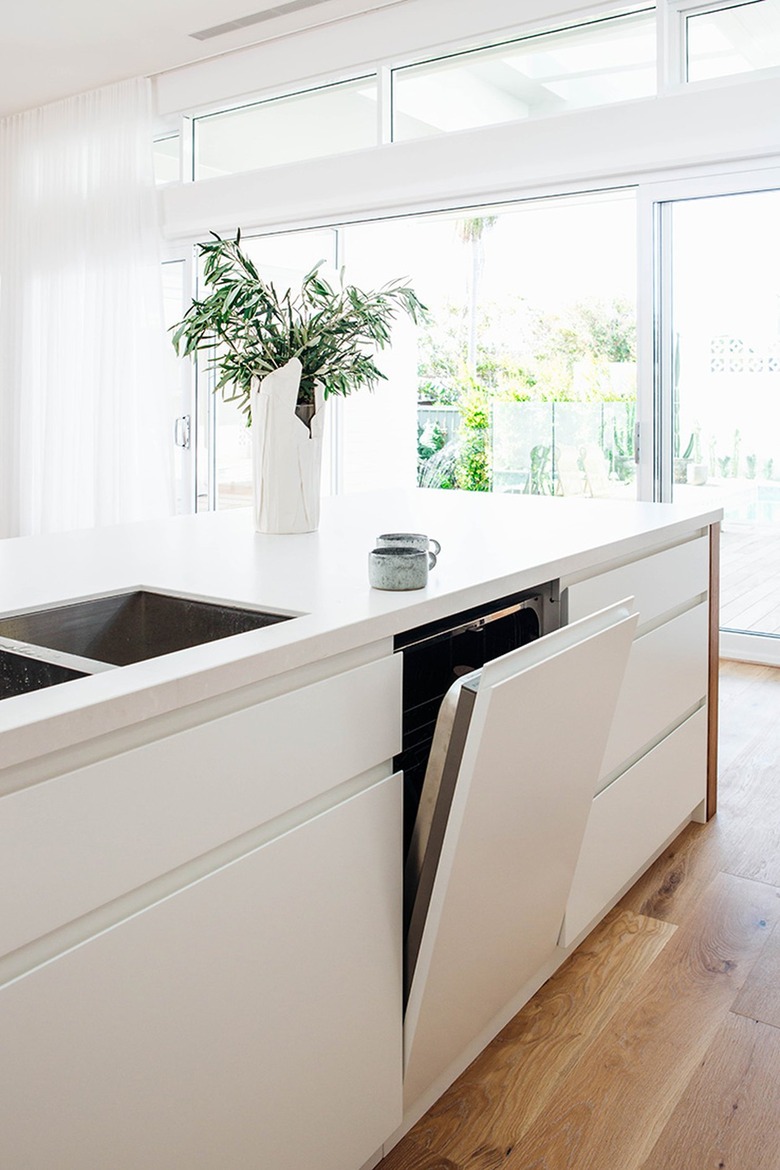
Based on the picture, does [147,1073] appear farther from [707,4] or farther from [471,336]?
[471,336]

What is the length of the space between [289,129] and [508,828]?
489 cm

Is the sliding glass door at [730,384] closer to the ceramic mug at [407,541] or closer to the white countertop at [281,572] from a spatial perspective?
the white countertop at [281,572]

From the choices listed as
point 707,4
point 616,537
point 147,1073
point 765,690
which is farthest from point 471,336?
point 147,1073

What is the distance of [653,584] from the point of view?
217 cm

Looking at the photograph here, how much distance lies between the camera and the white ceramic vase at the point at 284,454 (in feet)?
6.68

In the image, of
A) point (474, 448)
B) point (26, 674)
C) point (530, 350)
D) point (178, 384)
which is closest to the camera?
point (26, 674)

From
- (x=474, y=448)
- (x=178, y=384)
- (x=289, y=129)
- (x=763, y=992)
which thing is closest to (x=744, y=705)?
(x=763, y=992)

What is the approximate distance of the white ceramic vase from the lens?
80.2 inches

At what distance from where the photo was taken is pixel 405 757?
149cm

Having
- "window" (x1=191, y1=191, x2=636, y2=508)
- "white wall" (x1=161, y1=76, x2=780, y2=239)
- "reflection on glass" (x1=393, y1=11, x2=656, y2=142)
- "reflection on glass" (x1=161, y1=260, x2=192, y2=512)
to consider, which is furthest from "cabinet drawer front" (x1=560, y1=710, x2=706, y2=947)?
"reflection on glass" (x1=161, y1=260, x2=192, y2=512)

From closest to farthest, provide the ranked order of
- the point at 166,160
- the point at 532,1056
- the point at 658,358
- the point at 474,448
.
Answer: the point at 532,1056
the point at 658,358
the point at 166,160
the point at 474,448

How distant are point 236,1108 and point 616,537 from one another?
127 centimetres

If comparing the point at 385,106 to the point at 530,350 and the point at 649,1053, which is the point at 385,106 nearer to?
the point at 530,350

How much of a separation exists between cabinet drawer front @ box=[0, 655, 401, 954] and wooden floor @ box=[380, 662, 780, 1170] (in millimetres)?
679
